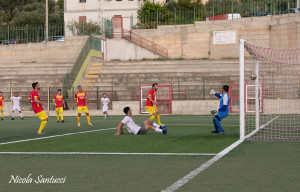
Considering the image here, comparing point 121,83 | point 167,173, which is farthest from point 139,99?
point 167,173

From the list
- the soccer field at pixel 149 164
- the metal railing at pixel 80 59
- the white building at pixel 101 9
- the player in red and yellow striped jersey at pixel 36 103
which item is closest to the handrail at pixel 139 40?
the metal railing at pixel 80 59

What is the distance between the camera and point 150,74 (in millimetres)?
37031

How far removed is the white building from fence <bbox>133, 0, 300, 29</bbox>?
1187cm

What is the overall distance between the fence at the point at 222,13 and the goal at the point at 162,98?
1296 centimetres

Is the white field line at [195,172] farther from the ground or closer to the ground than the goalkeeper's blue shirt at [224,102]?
closer to the ground

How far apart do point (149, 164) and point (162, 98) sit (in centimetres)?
2471

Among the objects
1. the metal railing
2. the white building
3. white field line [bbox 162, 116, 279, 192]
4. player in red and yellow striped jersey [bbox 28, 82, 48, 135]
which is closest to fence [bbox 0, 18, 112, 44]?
the metal railing

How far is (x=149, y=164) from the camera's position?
895 cm

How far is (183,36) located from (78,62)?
10850mm

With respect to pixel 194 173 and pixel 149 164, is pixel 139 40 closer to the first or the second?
pixel 149 164

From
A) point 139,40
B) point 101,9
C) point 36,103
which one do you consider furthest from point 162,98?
point 101,9

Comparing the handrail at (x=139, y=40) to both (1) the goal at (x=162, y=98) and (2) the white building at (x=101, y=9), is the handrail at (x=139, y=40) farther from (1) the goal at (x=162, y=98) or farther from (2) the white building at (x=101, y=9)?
(2) the white building at (x=101, y=9)

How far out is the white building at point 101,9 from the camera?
62.8 metres

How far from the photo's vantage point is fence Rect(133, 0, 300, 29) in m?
44.7
